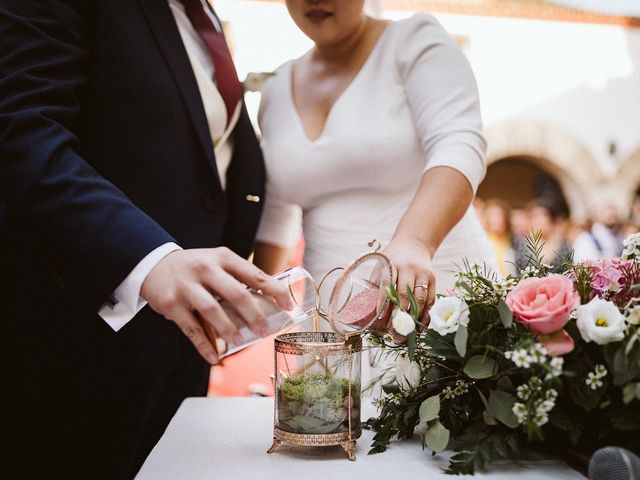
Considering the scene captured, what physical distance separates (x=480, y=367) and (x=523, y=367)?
55 mm

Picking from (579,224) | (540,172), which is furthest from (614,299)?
(540,172)

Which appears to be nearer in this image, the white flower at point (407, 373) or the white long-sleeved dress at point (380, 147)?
the white flower at point (407, 373)

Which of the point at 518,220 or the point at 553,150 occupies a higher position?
the point at 553,150

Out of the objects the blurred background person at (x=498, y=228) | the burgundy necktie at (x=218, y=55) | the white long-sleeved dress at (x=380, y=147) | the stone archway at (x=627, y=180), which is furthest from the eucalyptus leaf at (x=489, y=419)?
the stone archway at (x=627, y=180)

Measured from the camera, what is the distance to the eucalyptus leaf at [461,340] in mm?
852

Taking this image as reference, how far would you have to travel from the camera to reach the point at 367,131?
1.58 meters

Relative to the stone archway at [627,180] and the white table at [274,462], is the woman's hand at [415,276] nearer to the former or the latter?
the white table at [274,462]

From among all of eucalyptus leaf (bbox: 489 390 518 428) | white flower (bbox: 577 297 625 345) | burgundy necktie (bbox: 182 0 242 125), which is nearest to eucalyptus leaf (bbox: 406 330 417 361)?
eucalyptus leaf (bbox: 489 390 518 428)

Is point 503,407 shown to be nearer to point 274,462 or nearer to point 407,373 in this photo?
point 407,373

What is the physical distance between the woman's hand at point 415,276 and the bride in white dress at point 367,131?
11.4 inches

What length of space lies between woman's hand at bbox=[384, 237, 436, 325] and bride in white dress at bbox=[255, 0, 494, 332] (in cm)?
29

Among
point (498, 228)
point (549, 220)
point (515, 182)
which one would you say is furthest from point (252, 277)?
point (515, 182)

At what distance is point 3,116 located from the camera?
0.94 metres

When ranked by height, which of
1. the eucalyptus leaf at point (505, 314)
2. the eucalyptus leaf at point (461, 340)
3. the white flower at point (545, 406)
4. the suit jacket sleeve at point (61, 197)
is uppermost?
the suit jacket sleeve at point (61, 197)
